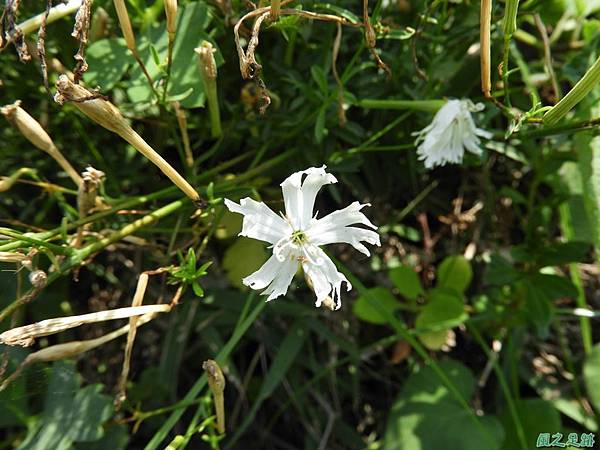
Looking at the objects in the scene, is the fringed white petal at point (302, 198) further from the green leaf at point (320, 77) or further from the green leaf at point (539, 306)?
the green leaf at point (539, 306)

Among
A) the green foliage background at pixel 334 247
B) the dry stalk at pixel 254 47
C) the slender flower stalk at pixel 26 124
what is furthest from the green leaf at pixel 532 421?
the slender flower stalk at pixel 26 124

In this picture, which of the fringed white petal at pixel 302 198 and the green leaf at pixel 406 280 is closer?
the fringed white petal at pixel 302 198

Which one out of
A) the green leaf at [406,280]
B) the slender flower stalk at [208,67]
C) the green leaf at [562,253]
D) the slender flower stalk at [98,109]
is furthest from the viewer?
the green leaf at [406,280]

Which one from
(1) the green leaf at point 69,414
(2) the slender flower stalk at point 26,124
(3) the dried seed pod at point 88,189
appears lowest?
(1) the green leaf at point 69,414

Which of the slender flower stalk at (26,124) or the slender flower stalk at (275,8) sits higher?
the slender flower stalk at (275,8)

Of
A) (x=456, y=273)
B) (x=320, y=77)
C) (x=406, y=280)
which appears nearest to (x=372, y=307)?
(x=406, y=280)

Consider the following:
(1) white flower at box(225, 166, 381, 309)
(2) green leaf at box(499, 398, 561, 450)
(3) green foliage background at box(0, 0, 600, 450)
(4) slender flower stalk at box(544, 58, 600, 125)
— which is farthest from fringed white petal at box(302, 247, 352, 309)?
(2) green leaf at box(499, 398, 561, 450)

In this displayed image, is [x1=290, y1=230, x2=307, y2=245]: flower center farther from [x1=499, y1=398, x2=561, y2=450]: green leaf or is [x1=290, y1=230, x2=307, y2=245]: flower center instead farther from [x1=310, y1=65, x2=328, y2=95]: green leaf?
[x1=499, y1=398, x2=561, y2=450]: green leaf

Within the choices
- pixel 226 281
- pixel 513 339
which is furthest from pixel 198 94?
pixel 513 339
